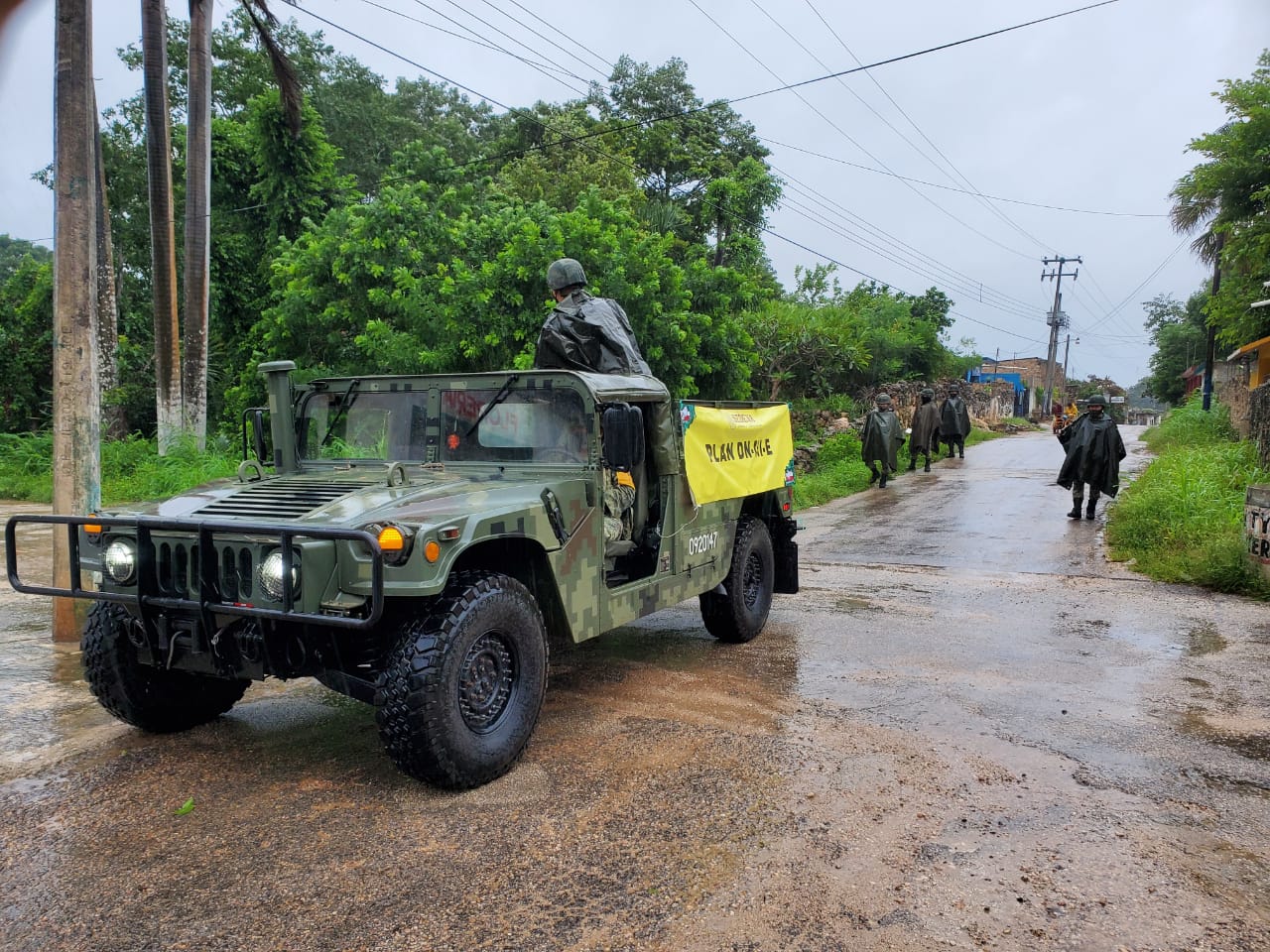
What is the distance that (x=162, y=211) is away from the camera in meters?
12.3

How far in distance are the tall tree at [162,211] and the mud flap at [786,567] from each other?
9496 mm

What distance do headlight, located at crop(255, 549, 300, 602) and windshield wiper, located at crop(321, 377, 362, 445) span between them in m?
1.85

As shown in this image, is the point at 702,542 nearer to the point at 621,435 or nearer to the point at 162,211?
the point at 621,435

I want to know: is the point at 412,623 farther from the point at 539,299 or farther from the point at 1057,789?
A: the point at 539,299

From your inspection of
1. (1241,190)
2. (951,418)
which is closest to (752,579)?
(951,418)

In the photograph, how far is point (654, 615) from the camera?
23.9 ft

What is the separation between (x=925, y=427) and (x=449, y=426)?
608 inches

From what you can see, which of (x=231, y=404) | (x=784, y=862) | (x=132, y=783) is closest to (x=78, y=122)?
(x=132, y=783)

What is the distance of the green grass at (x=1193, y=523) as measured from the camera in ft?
27.0

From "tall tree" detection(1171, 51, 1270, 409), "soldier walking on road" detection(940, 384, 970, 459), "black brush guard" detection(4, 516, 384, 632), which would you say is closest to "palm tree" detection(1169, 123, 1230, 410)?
"tall tree" detection(1171, 51, 1270, 409)

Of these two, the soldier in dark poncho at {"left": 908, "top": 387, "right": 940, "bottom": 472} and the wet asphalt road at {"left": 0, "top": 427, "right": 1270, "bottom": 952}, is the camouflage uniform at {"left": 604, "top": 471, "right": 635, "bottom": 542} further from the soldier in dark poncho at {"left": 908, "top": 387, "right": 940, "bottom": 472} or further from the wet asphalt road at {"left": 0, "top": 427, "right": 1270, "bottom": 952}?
the soldier in dark poncho at {"left": 908, "top": 387, "right": 940, "bottom": 472}

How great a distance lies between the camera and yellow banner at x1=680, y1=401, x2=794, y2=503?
17.9 ft

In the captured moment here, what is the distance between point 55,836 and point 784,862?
8.62ft

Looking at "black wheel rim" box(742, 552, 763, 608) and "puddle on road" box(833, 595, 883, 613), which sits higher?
"black wheel rim" box(742, 552, 763, 608)
